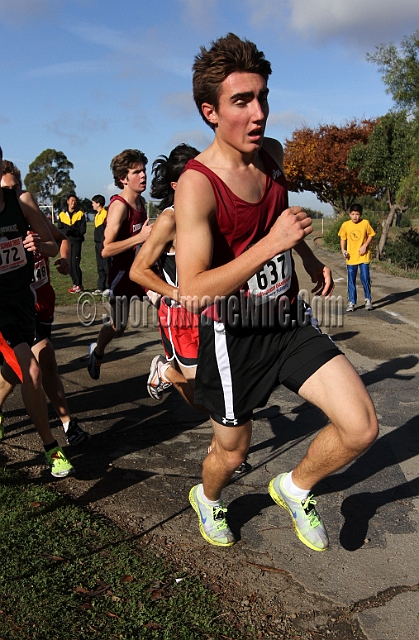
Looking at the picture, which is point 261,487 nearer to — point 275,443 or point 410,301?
point 275,443

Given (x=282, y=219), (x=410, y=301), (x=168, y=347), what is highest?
(x=282, y=219)

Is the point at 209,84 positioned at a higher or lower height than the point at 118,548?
higher

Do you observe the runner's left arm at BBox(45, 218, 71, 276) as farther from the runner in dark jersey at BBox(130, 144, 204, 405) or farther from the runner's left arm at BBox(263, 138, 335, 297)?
the runner's left arm at BBox(263, 138, 335, 297)

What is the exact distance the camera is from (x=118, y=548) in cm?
328

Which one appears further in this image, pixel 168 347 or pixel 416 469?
pixel 168 347

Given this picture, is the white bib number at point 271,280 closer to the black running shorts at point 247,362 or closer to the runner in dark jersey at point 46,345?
the black running shorts at point 247,362

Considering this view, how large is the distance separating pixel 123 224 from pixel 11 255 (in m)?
2.08

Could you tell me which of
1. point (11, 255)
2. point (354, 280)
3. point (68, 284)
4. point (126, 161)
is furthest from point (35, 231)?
point (68, 284)

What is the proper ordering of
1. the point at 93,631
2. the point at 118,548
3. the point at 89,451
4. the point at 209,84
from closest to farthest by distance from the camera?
the point at 93,631
the point at 209,84
the point at 118,548
the point at 89,451

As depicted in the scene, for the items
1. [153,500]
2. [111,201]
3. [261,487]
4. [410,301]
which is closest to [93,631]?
[153,500]

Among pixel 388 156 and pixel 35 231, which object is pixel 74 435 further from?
pixel 388 156

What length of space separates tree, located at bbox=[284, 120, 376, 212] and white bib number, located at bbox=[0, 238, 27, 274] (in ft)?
123

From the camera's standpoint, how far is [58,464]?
424cm

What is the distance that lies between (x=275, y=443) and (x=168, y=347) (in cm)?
110
